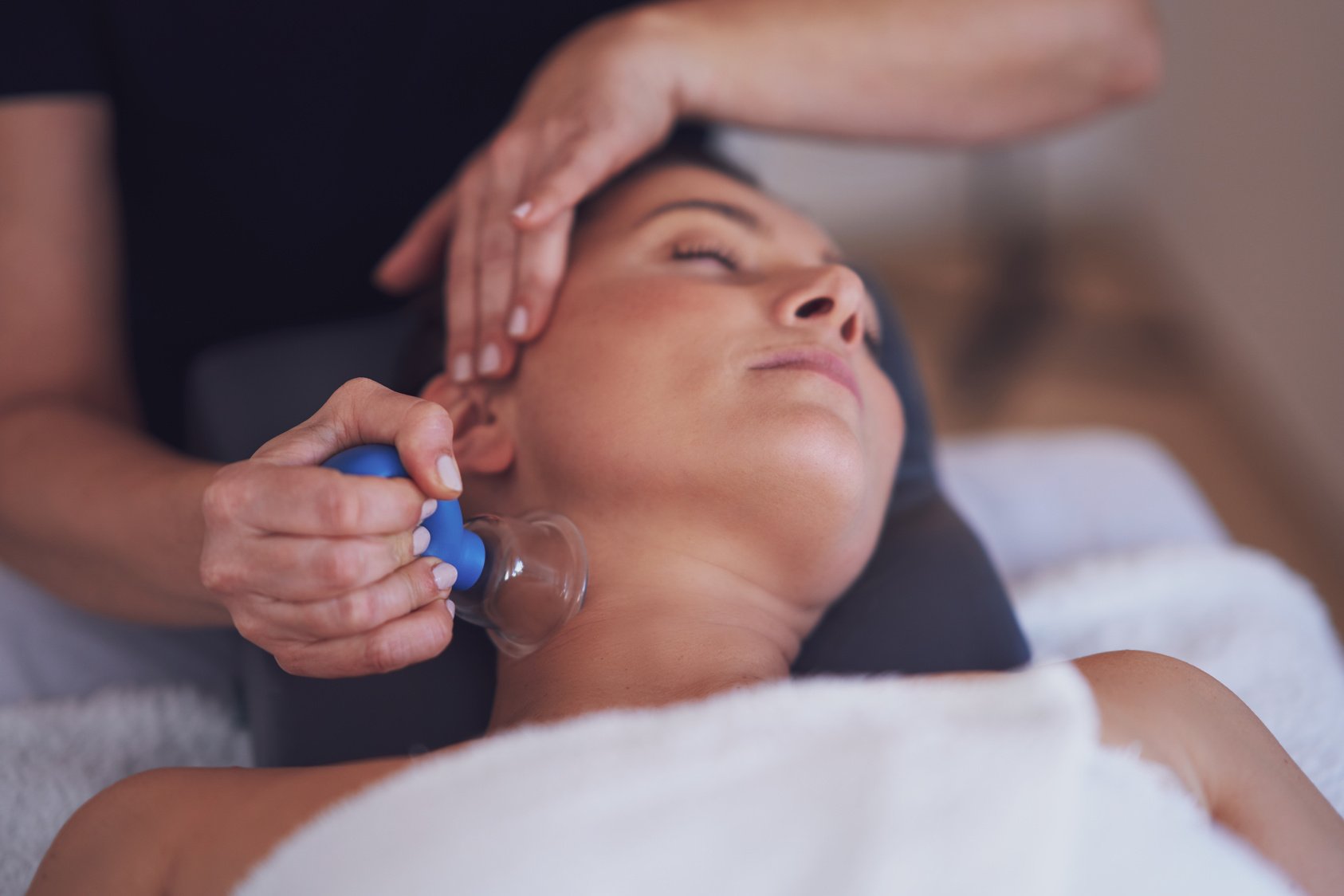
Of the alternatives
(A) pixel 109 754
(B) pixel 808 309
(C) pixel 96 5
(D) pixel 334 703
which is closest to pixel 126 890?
(D) pixel 334 703

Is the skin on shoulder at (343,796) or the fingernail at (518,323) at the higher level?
the fingernail at (518,323)

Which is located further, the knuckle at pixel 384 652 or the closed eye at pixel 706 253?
the closed eye at pixel 706 253

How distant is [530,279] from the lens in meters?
0.99

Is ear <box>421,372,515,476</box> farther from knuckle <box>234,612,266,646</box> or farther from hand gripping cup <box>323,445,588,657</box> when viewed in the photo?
knuckle <box>234,612,266,646</box>

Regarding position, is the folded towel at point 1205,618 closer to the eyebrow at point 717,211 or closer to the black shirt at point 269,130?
the eyebrow at point 717,211

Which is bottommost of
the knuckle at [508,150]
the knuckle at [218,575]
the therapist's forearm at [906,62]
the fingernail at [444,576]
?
the fingernail at [444,576]

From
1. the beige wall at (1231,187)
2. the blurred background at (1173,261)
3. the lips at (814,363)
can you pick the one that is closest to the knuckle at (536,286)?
the lips at (814,363)

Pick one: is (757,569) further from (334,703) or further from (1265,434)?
(1265,434)

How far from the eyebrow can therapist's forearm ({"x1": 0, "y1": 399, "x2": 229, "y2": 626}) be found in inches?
18.3

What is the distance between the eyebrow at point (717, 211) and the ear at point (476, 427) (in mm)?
223

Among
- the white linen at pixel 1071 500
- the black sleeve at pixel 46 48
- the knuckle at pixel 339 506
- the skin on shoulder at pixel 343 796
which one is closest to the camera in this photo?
the knuckle at pixel 339 506

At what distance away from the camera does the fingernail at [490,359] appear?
975 mm

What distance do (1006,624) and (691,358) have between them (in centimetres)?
43

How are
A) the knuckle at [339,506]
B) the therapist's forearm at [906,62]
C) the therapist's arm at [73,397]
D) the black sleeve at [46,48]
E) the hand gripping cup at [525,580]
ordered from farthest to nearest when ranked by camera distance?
the therapist's forearm at [906,62], the black sleeve at [46,48], the therapist's arm at [73,397], the hand gripping cup at [525,580], the knuckle at [339,506]
